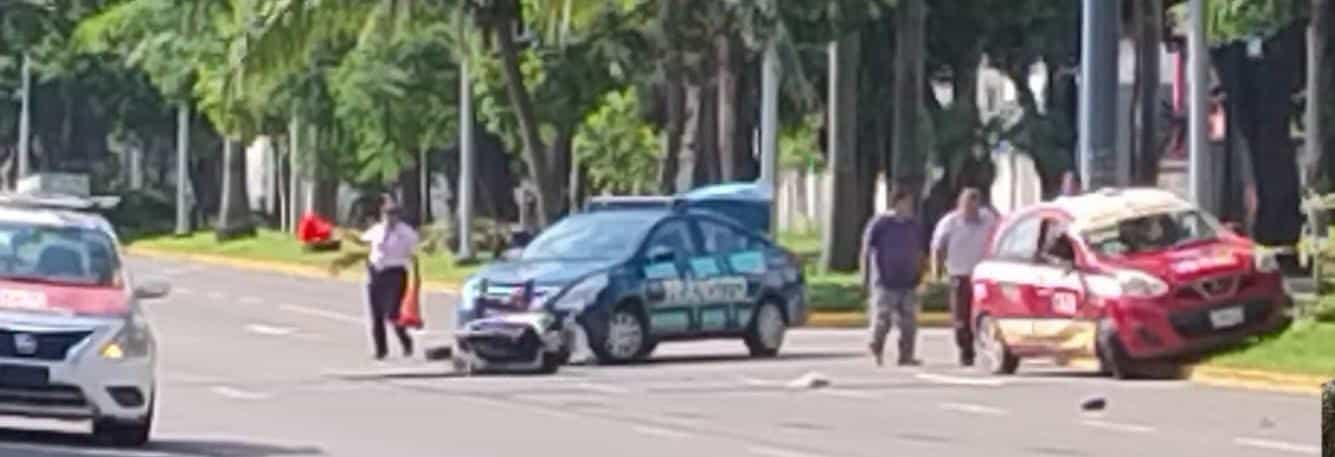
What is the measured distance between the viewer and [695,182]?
189ft

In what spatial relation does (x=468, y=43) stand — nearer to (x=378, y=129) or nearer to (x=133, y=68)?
(x=378, y=129)

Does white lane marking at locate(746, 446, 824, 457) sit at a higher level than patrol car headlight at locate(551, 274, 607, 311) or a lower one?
lower

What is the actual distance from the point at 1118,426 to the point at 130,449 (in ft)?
22.6

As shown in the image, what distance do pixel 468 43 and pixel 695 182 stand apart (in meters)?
5.00

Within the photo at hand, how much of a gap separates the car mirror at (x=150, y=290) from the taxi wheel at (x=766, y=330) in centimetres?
1206

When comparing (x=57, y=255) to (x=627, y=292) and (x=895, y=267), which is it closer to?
(x=895, y=267)

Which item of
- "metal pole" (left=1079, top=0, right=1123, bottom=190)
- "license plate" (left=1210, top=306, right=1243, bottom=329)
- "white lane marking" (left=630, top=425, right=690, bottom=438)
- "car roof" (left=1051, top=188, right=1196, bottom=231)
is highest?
"metal pole" (left=1079, top=0, right=1123, bottom=190)

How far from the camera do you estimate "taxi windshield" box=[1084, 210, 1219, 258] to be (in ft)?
98.8

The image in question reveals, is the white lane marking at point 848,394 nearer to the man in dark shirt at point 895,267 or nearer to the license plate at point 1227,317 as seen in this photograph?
the man in dark shirt at point 895,267

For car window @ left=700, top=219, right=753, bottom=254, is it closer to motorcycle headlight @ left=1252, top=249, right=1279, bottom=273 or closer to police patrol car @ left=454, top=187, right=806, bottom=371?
police patrol car @ left=454, top=187, right=806, bottom=371

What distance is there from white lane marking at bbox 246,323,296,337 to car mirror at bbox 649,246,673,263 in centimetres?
846

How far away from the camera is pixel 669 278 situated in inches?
1330

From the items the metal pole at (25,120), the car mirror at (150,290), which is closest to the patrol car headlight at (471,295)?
the car mirror at (150,290)

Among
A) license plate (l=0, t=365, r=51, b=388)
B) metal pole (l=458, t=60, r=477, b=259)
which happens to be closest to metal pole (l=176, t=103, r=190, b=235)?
metal pole (l=458, t=60, r=477, b=259)
